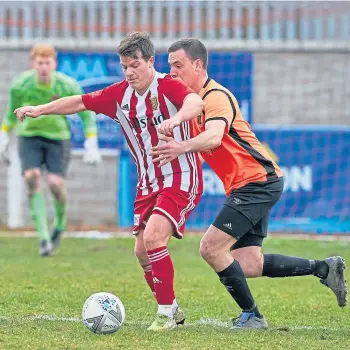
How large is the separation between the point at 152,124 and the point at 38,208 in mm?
5237

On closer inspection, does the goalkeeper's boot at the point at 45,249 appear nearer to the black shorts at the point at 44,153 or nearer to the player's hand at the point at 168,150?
the black shorts at the point at 44,153

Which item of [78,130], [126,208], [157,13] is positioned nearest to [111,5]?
[157,13]

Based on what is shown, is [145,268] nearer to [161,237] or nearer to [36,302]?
[161,237]

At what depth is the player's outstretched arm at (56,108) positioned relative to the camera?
6.77 metres

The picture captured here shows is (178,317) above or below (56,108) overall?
below

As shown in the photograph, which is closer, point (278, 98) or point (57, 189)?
point (57, 189)

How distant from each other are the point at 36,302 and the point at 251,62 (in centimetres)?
864

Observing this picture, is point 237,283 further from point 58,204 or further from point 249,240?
point 58,204

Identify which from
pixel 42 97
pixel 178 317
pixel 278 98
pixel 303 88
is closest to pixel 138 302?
pixel 178 317

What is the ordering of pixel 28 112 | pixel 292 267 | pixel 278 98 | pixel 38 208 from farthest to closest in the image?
pixel 278 98 → pixel 38 208 → pixel 292 267 → pixel 28 112

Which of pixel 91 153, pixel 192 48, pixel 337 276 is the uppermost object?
Result: pixel 192 48

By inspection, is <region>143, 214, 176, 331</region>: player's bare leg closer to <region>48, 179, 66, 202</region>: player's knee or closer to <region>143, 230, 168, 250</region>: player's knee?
<region>143, 230, 168, 250</region>: player's knee

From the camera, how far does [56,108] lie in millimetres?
6820

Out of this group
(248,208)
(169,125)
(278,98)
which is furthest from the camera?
(278,98)
